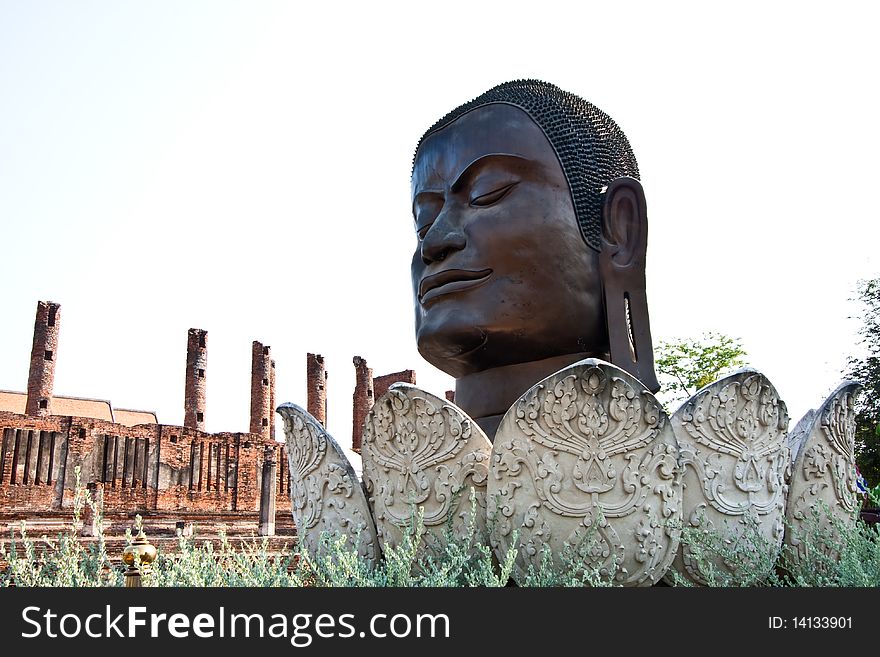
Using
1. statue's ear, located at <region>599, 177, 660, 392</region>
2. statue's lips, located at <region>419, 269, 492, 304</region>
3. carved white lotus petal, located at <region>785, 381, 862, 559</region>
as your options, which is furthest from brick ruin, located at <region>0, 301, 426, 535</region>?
carved white lotus petal, located at <region>785, 381, 862, 559</region>

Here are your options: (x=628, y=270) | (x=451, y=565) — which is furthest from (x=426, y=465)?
(x=628, y=270)

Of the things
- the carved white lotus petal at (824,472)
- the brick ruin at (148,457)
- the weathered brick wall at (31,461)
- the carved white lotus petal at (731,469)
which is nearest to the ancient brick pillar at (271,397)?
the brick ruin at (148,457)

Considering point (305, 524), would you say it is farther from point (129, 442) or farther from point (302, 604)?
point (129, 442)

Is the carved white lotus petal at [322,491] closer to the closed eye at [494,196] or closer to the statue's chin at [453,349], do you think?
the statue's chin at [453,349]

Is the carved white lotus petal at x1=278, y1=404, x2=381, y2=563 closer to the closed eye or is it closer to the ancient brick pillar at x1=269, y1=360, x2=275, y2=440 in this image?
the closed eye

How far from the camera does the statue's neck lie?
376 cm

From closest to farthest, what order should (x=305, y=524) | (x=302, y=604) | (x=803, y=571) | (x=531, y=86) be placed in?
(x=302, y=604)
(x=803, y=571)
(x=305, y=524)
(x=531, y=86)

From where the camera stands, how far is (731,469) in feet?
9.79

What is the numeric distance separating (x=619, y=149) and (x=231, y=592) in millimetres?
3085

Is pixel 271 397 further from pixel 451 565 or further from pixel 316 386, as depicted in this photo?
pixel 451 565

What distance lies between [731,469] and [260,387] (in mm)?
23191

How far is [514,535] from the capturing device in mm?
2588

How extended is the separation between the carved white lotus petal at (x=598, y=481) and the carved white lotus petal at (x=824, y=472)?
77 cm

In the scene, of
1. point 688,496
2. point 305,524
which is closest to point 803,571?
point 688,496
